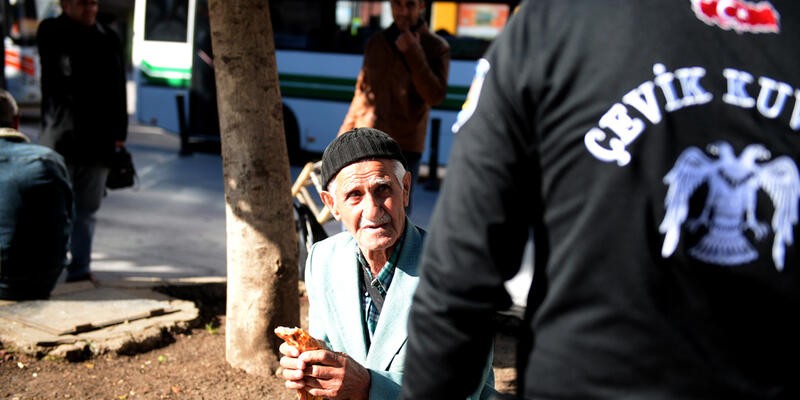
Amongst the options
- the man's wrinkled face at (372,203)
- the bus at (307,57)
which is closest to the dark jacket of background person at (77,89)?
the man's wrinkled face at (372,203)

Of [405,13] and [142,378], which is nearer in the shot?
[142,378]

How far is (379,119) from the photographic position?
5625mm

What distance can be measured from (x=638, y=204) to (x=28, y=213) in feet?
13.8

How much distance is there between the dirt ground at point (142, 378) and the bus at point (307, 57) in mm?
7221

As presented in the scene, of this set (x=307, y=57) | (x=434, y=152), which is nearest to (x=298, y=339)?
(x=434, y=152)

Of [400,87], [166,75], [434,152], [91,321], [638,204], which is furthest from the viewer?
[166,75]

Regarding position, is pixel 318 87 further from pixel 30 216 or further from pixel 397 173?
pixel 397 173

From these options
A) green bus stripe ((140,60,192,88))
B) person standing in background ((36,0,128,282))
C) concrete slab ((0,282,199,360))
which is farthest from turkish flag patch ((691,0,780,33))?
green bus stripe ((140,60,192,88))

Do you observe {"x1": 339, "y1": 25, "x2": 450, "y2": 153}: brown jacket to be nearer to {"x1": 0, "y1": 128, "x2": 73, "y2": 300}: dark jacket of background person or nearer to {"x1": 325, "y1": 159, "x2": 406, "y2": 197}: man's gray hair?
{"x1": 0, "y1": 128, "x2": 73, "y2": 300}: dark jacket of background person

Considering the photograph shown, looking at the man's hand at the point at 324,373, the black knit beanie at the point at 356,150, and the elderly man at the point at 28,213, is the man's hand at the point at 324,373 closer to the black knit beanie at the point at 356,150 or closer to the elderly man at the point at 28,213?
the black knit beanie at the point at 356,150

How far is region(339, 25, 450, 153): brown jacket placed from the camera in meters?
5.58

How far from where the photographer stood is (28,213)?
4.83 m

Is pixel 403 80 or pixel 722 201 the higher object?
pixel 722 201

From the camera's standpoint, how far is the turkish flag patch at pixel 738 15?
1.43 metres
